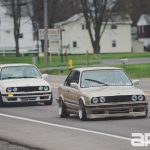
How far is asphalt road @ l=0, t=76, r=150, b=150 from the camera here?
1334 centimetres

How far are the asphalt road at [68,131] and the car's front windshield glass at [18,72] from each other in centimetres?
381

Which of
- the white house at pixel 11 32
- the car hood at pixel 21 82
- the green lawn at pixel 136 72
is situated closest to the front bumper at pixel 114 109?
the car hood at pixel 21 82

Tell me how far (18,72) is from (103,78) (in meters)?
7.05

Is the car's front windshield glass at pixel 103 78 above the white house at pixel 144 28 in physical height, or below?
above

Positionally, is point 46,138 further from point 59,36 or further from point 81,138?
point 59,36

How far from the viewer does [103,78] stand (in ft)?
62.2

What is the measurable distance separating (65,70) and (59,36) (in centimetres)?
806

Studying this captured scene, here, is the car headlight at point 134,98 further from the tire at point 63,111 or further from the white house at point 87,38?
the white house at point 87,38

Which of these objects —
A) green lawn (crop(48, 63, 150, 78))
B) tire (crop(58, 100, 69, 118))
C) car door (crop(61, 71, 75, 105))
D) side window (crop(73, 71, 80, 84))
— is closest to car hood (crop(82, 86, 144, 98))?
side window (crop(73, 71, 80, 84))

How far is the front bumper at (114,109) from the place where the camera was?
1781cm

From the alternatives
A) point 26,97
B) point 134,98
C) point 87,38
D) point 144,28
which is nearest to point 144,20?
point 144,28

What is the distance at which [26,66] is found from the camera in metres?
25.7

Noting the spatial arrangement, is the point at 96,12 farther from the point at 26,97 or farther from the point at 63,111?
the point at 63,111

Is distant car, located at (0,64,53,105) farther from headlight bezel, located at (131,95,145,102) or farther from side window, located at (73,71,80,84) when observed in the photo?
headlight bezel, located at (131,95,145,102)
